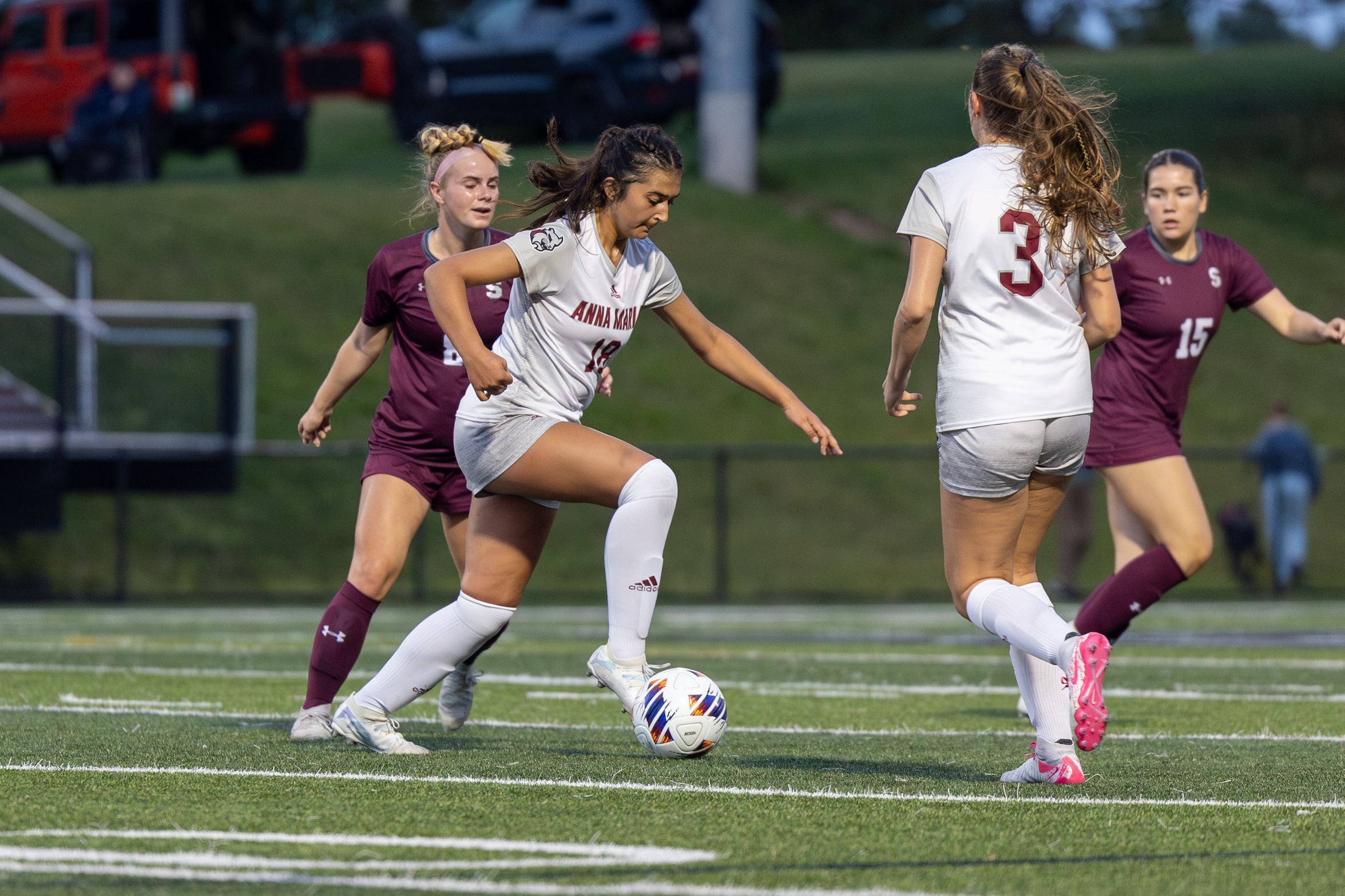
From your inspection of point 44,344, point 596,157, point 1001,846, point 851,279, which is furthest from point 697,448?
point 1001,846

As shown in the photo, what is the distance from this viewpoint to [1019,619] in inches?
198

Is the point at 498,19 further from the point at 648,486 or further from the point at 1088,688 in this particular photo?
the point at 1088,688

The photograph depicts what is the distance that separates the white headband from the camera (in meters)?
6.37

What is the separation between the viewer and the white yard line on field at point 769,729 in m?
6.62

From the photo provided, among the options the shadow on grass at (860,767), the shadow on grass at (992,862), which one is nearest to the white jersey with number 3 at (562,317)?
the shadow on grass at (860,767)

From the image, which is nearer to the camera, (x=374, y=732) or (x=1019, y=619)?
(x=1019, y=619)

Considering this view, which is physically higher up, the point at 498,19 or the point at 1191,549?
the point at 498,19

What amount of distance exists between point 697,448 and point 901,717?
1182 cm

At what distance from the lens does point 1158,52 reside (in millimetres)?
48062

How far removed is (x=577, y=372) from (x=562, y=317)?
0.61 ft

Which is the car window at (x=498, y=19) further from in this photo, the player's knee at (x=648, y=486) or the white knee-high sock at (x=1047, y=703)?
the white knee-high sock at (x=1047, y=703)

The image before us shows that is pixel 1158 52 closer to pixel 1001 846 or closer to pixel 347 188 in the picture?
pixel 347 188

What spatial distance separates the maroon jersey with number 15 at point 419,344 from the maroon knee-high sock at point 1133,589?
7.67ft

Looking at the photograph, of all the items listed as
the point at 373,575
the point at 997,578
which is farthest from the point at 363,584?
the point at 997,578
